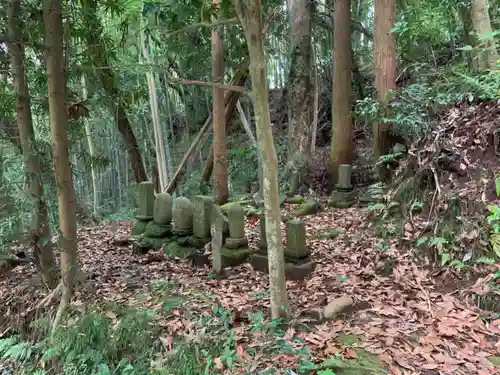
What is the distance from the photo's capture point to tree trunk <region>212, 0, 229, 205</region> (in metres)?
6.62

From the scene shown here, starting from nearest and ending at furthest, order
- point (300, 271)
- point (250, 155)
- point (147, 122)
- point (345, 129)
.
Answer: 1. point (300, 271)
2. point (345, 129)
3. point (250, 155)
4. point (147, 122)

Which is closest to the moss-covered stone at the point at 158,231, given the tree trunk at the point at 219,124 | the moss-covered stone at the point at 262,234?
the tree trunk at the point at 219,124

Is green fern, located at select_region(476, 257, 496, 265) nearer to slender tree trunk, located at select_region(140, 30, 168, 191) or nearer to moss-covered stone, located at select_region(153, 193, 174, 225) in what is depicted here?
moss-covered stone, located at select_region(153, 193, 174, 225)

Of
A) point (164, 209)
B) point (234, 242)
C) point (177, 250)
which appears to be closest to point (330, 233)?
point (234, 242)

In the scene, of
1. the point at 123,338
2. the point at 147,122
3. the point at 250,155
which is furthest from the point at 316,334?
the point at 147,122

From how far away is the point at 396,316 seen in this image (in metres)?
3.22

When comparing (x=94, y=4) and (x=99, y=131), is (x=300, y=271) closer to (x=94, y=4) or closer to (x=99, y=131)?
(x=94, y=4)

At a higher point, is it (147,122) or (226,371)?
(147,122)

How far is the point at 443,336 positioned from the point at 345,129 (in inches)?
210

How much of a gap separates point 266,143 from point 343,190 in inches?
179

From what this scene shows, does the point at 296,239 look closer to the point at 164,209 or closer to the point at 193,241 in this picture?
the point at 193,241

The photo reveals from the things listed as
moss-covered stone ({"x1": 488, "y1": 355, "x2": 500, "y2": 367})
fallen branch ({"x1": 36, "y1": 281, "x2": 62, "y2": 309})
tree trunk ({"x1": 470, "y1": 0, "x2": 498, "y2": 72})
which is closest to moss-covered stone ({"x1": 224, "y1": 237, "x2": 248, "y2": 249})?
fallen branch ({"x1": 36, "y1": 281, "x2": 62, "y2": 309})

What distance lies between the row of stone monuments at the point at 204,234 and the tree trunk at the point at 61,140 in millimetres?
1505

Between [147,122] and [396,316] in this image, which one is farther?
[147,122]
